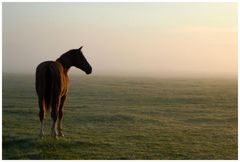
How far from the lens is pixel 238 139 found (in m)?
8.66

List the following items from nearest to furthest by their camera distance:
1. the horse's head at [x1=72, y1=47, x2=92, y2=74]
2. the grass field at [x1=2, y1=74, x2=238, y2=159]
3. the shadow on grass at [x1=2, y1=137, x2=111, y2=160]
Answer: the shadow on grass at [x1=2, y1=137, x2=111, y2=160], the grass field at [x1=2, y1=74, x2=238, y2=159], the horse's head at [x1=72, y1=47, x2=92, y2=74]

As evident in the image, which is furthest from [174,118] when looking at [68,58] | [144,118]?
[68,58]

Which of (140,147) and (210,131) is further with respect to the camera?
(210,131)

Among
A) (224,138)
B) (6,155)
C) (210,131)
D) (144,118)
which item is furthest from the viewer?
(144,118)

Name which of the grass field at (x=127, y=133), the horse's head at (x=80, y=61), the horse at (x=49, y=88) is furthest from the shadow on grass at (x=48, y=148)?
the horse's head at (x=80, y=61)

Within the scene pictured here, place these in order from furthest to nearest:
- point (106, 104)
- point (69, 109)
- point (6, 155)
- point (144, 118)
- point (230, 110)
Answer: point (106, 104) < point (230, 110) < point (69, 109) < point (144, 118) < point (6, 155)

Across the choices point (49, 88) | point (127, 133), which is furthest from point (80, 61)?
point (127, 133)

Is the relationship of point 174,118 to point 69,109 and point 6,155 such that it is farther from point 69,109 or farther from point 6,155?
point 6,155

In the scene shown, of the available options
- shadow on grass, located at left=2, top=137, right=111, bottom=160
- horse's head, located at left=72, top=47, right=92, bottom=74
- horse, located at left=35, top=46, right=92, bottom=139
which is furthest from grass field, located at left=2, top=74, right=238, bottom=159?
horse's head, located at left=72, top=47, right=92, bottom=74

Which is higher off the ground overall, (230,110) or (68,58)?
(68,58)

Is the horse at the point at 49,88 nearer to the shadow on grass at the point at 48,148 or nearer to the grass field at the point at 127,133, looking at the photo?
the shadow on grass at the point at 48,148

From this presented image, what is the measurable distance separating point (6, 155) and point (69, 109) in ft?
18.8

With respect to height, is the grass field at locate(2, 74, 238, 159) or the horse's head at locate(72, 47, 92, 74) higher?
the horse's head at locate(72, 47, 92, 74)

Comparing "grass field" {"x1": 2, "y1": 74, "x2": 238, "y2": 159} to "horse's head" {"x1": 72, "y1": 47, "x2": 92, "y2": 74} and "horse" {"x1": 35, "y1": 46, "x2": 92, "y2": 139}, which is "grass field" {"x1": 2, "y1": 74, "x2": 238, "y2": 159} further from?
"horse's head" {"x1": 72, "y1": 47, "x2": 92, "y2": 74}
